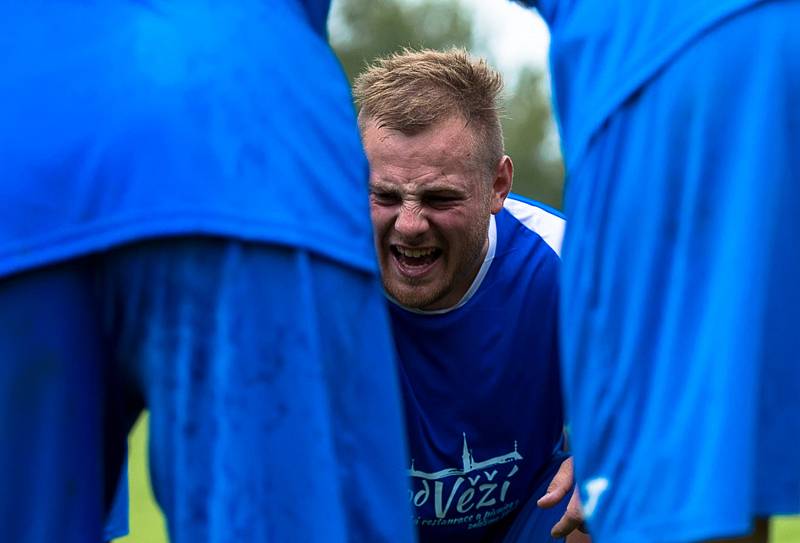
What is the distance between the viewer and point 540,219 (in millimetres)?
Result: 3832

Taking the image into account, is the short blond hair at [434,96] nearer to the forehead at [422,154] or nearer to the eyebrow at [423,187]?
the forehead at [422,154]

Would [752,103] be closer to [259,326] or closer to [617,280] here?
[617,280]

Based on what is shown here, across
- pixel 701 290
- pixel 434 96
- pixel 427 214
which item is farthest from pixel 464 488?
pixel 701 290

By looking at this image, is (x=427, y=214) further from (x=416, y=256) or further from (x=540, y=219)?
(x=540, y=219)

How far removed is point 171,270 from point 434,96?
195 cm

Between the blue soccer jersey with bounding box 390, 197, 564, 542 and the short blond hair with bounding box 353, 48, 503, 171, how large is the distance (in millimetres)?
365

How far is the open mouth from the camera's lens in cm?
362

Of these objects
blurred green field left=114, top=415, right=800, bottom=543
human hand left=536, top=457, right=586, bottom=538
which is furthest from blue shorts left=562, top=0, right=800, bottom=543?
blurred green field left=114, top=415, right=800, bottom=543

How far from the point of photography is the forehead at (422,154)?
359 cm

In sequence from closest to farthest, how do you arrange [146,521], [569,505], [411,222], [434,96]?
1. [569,505]
2. [411,222]
3. [434,96]
4. [146,521]

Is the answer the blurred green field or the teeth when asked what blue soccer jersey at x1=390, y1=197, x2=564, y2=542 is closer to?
the teeth

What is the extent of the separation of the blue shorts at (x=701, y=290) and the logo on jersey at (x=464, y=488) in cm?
161

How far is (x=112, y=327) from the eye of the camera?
1.94 meters

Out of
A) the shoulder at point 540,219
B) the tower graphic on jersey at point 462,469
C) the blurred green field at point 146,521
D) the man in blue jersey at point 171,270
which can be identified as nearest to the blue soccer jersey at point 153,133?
the man in blue jersey at point 171,270
